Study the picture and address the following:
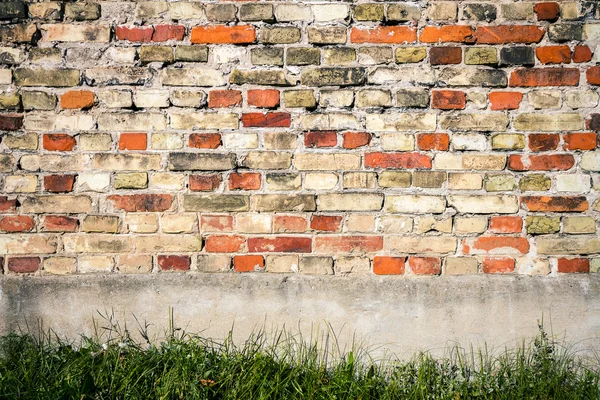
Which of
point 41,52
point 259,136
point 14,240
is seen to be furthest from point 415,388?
point 41,52

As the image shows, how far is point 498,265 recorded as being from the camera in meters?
2.07

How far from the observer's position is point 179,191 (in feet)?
6.80

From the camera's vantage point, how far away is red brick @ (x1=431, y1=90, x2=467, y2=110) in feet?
6.70

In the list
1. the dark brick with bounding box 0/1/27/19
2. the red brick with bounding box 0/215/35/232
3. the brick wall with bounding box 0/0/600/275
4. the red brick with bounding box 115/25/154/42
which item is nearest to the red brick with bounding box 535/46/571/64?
the brick wall with bounding box 0/0/600/275

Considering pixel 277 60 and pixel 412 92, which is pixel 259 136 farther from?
pixel 412 92

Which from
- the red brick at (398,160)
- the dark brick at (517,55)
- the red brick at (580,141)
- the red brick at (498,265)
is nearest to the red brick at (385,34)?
the dark brick at (517,55)

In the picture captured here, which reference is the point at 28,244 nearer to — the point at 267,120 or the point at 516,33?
the point at 267,120

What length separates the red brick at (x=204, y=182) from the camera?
207 cm

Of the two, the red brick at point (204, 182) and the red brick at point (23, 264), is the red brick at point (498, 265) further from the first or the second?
the red brick at point (23, 264)

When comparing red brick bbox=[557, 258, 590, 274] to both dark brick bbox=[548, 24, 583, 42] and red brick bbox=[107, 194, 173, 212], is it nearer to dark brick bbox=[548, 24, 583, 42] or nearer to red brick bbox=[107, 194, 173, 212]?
dark brick bbox=[548, 24, 583, 42]

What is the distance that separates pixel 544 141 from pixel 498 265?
0.61 meters

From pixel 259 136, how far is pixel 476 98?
1018 mm

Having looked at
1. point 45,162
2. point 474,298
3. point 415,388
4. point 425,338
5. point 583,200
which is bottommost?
point 415,388

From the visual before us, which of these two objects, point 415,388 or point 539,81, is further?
point 539,81
